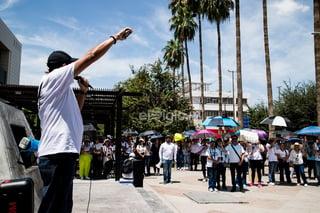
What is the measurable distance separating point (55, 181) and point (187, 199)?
7.04 metres

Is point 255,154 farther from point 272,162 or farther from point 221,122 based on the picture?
point 221,122

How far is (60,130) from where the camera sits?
1.98 meters

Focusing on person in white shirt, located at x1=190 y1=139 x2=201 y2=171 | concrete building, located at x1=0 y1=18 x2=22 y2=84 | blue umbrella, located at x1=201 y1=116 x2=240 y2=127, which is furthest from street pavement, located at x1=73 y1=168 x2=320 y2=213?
concrete building, located at x1=0 y1=18 x2=22 y2=84

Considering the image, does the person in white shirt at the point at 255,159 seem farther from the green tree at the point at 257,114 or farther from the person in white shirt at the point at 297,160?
the green tree at the point at 257,114

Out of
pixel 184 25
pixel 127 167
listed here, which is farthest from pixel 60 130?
pixel 184 25

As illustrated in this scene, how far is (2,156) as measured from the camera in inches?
88.2

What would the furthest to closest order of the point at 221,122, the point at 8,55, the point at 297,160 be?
1. the point at 8,55
2. the point at 221,122
3. the point at 297,160

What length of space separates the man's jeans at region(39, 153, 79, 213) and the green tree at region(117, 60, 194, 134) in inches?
791

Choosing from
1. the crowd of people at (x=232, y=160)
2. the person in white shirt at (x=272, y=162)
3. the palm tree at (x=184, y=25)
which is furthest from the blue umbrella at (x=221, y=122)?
the palm tree at (x=184, y=25)

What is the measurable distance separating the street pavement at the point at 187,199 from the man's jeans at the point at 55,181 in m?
2.86

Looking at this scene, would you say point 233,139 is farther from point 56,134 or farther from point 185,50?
point 185,50

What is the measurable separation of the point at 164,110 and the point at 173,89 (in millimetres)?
2605

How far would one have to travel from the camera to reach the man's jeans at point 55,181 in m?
1.89

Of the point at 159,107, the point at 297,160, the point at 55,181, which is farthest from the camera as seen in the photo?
the point at 159,107
